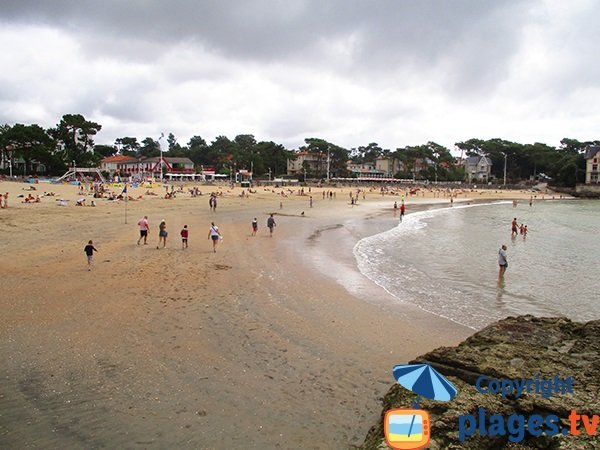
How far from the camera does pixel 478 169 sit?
414 ft

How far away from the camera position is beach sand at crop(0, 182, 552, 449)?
5391mm

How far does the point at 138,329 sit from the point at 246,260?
7.86 m

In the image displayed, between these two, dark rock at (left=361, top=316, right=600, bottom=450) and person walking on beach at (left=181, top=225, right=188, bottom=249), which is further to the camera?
person walking on beach at (left=181, top=225, right=188, bottom=249)

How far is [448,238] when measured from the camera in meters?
26.1

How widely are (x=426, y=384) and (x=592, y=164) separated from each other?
385 feet

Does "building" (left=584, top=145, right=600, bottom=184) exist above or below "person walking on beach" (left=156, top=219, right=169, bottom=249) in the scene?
above

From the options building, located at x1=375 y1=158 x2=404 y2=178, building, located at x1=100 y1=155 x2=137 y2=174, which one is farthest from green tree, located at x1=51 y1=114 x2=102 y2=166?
building, located at x1=375 y1=158 x2=404 y2=178

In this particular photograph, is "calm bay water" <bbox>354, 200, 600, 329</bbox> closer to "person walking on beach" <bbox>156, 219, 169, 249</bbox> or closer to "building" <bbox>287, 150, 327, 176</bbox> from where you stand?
"person walking on beach" <bbox>156, 219, 169, 249</bbox>

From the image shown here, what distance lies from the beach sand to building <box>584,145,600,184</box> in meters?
107

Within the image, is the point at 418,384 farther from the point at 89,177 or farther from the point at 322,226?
the point at 89,177

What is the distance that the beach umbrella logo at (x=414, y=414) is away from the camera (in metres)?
3.66

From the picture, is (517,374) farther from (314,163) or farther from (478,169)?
(478,169)
